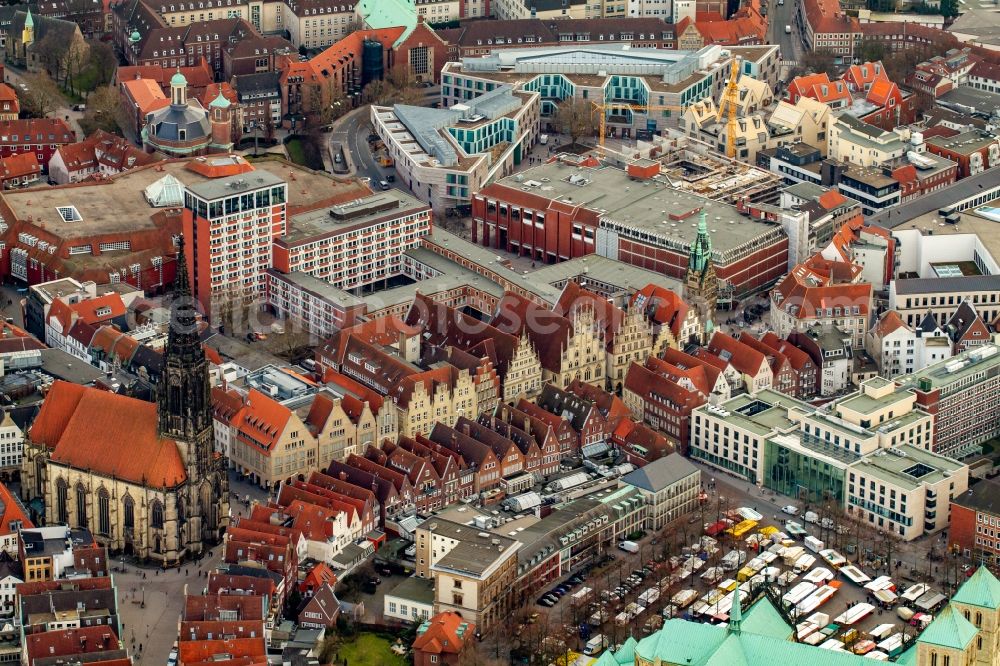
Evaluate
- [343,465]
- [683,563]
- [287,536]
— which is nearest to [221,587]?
[287,536]

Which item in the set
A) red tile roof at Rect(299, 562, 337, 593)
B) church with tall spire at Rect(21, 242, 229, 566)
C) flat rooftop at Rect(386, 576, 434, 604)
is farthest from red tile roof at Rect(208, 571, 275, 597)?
church with tall spire at Rect(21, 242, 229, 566)

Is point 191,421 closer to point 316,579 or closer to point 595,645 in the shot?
point 316,579

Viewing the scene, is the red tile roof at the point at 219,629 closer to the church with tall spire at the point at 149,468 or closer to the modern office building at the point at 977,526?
the church with tall spire at the point at 149,468

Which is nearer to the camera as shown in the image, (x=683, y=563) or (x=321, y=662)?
(x=321, y=662)

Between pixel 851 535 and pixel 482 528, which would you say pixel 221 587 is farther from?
pixel 851 535

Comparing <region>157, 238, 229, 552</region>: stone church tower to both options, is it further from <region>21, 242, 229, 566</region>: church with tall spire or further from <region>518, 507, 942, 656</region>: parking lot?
<region>518, 507, 942, 656</region>: parking lot

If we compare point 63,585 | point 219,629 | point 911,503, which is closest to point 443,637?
point 219,629
